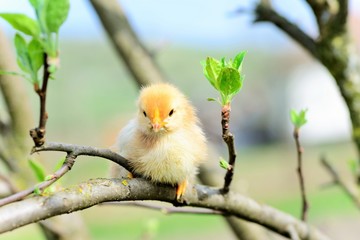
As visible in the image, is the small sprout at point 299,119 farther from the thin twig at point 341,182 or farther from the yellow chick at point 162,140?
the thin twig at point 341,182

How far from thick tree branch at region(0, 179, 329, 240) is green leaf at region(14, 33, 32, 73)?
169 mm

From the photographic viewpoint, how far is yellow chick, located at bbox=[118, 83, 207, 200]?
3.31 ft

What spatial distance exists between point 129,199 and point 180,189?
0.59ft

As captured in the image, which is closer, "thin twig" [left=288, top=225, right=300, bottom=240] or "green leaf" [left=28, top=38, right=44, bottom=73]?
"green leaf" [left=28, top=38, right=44, bottom=73]

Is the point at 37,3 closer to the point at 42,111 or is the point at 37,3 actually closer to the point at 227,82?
the point at 42,111

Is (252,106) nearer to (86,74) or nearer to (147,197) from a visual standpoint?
(86,74)

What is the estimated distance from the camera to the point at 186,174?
3.48 ft

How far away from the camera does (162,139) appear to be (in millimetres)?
1043

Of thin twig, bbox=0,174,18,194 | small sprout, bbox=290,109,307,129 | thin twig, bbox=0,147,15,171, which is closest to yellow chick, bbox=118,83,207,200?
small sprout, bbox=290,109,307,129

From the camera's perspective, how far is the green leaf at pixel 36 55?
692mm

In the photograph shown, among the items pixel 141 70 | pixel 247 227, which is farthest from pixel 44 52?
pixel 141 70

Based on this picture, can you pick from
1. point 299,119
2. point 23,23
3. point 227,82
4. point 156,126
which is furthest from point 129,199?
point 299,119

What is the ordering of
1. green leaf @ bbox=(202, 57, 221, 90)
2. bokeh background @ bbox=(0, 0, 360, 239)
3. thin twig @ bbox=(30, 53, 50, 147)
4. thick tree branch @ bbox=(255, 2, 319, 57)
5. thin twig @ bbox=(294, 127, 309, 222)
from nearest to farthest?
1. thin twig @ bbox=(30, 53, 50, 147)
2. green leaf @ bbox=(202, 57, 221, 90)
3. thin twig @ bbox=(294, 127, 309, 222)
4. thick tree branch @ bbox=(255, 2, 319, 57)
5. bokeh background @ bbox=(0, 0, 360, 239)

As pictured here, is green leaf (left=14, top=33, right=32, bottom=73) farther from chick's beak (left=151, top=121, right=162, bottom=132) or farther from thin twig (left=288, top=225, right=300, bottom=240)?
thin twig (left=288, top=225, right=300, bottom=240)
